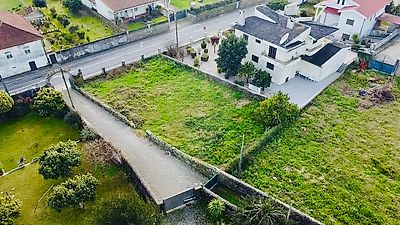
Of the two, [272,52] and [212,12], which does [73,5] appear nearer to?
[212,12]

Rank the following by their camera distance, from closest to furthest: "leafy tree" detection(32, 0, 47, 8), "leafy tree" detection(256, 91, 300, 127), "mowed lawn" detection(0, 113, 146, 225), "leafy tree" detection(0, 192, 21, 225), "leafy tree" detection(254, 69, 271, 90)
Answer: "leafy tree" detection(0, 192, 21, 225), "mowed lawn" detection(0, 113, 146, 225), "leafy tree" detection(256, 91, 300, 127), "leafy tree" detection(254, 69, 271, 90), "leafy tree" detection(32, 0, 47, 8)

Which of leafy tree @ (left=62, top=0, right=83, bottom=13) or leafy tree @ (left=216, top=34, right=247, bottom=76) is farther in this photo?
leafy tree @ (left=62, top=0, right=83, bottom=13)

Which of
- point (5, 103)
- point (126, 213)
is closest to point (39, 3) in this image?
→ point (5, 103)

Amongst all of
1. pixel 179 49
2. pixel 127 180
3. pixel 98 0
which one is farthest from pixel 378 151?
pixel 98 0

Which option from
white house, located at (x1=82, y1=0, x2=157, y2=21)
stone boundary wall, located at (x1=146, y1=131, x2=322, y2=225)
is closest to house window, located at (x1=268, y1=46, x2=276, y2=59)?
stone boundary wall, located at (x1=146, y1=131, x2=322, y2=225)

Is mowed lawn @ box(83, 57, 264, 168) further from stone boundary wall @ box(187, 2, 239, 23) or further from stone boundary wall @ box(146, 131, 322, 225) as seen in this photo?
stone boundary wall @ box(187, 2, 239, 23)

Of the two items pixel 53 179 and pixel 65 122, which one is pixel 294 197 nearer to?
pixel 53 179
